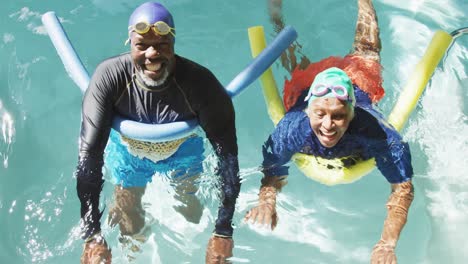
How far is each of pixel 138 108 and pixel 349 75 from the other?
148 centimetres

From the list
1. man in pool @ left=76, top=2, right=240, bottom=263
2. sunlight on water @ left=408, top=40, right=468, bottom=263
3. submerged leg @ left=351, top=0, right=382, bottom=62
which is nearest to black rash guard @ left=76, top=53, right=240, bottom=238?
man in pool @ left=76, top=2, right=240, bottom=263

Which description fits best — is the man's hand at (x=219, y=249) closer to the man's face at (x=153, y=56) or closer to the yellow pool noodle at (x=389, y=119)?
the yellow pool noodle at (x=389, y=119)

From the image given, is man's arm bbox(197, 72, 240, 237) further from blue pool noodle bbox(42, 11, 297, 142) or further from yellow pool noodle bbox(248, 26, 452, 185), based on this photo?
yellow pool noodle bbox(248, 26, 452, 185)

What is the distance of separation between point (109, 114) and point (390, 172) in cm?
155

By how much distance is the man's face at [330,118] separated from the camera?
3.44m

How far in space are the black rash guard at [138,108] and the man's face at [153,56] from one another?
0.19 feet

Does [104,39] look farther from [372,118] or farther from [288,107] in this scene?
[372,118]

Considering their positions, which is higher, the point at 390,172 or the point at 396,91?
the point at 396,91

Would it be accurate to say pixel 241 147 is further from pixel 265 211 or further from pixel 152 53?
pixel 152 53

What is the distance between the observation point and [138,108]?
3457 millimetres

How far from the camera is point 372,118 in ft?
12.1

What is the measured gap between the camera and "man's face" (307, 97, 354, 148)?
135 inches

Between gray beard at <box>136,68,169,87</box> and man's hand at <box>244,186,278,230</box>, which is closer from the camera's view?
gray beard at <box>136,68,169,87</box>

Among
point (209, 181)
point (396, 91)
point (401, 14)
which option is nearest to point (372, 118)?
point (209, 181)
